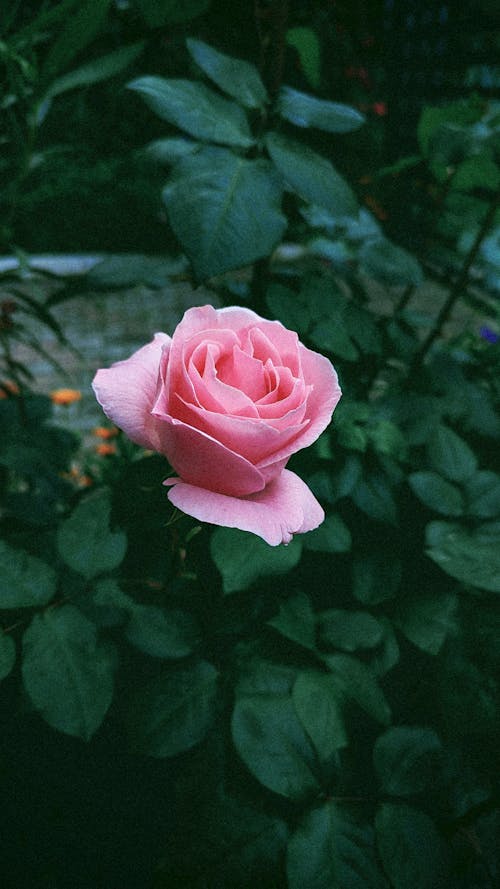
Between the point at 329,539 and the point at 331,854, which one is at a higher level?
the point at 329,539

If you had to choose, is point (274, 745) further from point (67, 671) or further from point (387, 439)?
point (387, 439)

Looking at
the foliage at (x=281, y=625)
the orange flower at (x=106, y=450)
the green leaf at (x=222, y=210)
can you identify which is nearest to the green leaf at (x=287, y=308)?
the foliage at (x=281, y=625)

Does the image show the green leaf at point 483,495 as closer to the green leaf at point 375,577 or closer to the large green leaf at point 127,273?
the green leaf at point 375,577

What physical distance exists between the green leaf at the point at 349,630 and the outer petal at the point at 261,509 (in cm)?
27

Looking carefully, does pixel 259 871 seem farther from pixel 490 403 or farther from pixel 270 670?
pixel 490 403

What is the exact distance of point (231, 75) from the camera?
0.66m

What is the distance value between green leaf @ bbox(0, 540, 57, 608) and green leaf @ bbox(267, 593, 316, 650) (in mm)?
219

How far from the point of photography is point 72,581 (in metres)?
0.66

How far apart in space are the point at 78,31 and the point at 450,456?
66 cm

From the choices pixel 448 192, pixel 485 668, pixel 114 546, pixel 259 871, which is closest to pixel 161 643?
pixel 114 546

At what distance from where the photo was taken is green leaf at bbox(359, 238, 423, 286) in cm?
84

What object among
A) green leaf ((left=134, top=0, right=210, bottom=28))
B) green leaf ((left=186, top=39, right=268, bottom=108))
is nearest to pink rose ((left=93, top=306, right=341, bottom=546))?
green leaf ((left=186, top=39, right=268, bottom=108))

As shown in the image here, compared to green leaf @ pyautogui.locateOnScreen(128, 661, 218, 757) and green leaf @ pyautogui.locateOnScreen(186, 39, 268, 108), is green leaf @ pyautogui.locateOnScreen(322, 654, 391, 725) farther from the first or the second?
green leaf @ pyautogui.locateOnScreen(186, 39, 268, 108)

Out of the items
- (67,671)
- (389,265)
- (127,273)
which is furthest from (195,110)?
(67,671)
